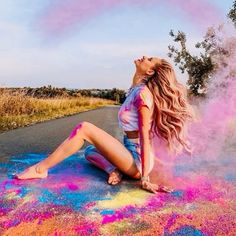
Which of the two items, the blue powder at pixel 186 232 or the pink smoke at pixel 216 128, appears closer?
the blue powder at pixel 186 232

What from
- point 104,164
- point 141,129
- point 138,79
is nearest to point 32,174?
point 104,164

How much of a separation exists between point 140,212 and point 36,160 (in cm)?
262

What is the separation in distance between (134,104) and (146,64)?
1.48 feet

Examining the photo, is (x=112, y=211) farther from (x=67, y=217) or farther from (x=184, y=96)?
(x=184, y=96)

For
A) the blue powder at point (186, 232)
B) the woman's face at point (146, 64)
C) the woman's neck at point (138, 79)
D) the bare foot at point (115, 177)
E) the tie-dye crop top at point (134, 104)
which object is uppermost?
the woman's face at point (146, 64)

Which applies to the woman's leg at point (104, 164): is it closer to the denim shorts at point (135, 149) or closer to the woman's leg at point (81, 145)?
the woman's leg at point (81, 145)

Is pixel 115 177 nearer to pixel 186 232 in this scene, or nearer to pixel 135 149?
pixel 135 149

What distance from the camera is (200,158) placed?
6.71 metres

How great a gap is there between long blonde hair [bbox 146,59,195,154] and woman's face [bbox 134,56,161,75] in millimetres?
41

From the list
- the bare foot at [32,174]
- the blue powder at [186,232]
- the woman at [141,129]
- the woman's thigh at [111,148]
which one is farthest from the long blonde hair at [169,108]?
the blue powder at [186,232]

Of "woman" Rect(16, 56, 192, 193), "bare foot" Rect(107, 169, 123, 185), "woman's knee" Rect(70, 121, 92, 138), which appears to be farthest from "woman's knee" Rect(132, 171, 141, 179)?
"woman's knee" Rect(70, 121, 92, 138)

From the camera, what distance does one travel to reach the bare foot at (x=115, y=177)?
476cm

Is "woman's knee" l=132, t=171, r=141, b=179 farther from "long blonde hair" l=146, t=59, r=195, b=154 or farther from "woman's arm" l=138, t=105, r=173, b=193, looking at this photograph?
"long blonde hair" l=146, t=59, r=195, b=154

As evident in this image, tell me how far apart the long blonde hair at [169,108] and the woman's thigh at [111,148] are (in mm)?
494
